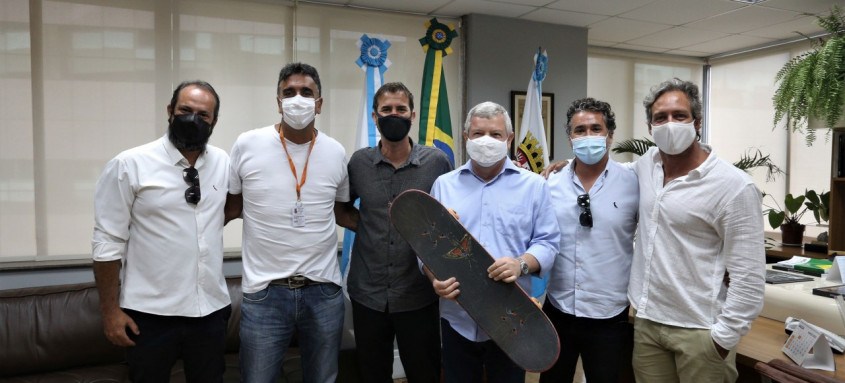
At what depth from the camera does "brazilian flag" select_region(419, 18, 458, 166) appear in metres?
3.80

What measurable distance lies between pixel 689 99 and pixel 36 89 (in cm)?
342

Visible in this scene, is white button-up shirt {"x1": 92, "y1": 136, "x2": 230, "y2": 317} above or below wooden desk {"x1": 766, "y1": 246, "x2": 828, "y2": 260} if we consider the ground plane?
above

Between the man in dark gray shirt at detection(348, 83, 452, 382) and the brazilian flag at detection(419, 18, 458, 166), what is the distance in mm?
1878

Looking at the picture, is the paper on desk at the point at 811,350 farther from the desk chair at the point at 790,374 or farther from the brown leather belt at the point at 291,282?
the brown leather belt at the point at 291,282

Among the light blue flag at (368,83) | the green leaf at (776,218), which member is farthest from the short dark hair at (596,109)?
the green leaf at (776,218)

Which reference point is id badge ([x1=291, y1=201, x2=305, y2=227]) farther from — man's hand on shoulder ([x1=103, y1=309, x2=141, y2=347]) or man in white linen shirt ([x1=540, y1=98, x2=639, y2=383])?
man in white linen shirt ([x1=540, y1=98, x2=639, y2=383])

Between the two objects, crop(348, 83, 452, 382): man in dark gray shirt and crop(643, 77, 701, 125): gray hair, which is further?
crop(348, 83, 452, 382): man in dark gray shirt

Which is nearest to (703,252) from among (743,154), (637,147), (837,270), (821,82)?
(837,270)

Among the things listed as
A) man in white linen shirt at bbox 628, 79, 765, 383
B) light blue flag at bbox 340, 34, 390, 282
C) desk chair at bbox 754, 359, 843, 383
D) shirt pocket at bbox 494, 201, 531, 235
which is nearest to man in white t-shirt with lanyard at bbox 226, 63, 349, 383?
shirt pocket at bbox 494, 201, 531, 235

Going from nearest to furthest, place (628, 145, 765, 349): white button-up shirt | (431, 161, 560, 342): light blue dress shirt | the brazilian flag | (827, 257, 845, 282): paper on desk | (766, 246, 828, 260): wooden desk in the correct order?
(628, 145, 765, 349): white button-up shirt, (431, 161, 560, 342): light blue dress shirt, (827, 257, 845, 282): paper on desk, the brazilian flag, (766, 246, 828, 260): wooden desk

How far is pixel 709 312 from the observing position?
5.10ft

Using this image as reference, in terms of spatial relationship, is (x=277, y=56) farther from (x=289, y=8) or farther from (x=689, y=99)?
(x=689, y=99)

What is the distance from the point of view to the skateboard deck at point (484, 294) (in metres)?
1.65

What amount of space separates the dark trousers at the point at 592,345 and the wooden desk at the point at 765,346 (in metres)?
0.40
